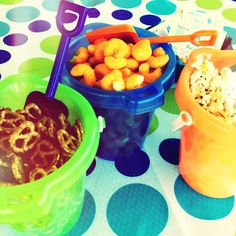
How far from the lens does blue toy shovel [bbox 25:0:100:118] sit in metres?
0.41

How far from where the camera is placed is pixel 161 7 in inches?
33.8

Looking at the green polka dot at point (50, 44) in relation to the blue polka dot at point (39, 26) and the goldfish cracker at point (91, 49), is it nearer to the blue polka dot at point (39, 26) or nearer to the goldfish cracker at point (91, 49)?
the blue polka dot at point (39, 26)

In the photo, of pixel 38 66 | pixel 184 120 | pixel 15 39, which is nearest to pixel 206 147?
pixel 184 120

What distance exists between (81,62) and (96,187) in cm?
18

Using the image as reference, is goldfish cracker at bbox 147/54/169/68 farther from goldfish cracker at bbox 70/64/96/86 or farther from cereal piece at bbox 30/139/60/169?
cereal piece at bbox 30/139/60/169

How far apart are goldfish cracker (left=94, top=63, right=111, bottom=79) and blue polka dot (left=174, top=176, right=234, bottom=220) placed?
0.19m

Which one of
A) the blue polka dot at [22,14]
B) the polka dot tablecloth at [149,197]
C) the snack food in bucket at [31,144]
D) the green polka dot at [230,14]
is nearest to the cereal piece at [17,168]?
the snack food in bucket at [31,144]

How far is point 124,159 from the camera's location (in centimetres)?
56

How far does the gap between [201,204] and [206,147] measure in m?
0.10

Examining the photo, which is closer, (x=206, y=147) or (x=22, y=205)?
(x=22, y=205)

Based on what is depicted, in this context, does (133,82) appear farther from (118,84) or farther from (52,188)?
(52,188)

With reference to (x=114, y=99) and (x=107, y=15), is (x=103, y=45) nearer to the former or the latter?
(x=114, y=99)

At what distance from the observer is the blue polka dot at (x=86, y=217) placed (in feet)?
1.57

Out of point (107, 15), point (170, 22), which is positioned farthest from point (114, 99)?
point (107, 15)
